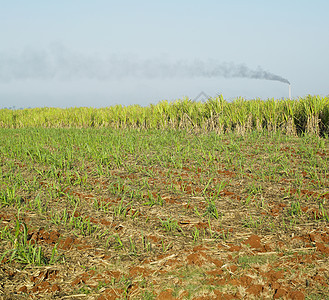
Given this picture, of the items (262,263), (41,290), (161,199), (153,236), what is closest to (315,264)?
(262,263)

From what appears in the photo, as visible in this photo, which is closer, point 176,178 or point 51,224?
point 51,224

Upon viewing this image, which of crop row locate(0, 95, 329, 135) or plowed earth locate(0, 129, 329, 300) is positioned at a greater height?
crop row locate(0, 95, 329, 135)

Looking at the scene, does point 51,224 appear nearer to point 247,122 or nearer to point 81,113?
point 247,122

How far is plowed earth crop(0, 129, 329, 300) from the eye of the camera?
8.59 ft

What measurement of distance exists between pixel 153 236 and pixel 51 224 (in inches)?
51.8

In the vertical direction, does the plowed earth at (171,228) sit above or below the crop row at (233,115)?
below

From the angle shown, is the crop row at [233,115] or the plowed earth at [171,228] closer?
the plowed earth at [171,228]

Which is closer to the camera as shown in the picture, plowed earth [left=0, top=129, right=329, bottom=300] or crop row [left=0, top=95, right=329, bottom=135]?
plowed earth [left=0, top=129, right=329, bottom=300]

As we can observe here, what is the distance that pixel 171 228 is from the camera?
351 centimetres

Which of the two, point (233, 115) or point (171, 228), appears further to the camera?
point (233, 115)

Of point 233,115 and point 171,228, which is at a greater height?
point 233,115

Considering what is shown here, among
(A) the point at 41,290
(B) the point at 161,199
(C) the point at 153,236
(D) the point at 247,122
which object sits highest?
(D) the point at 247,122

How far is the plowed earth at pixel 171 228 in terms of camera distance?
2.62m

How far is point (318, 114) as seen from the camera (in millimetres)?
8078
